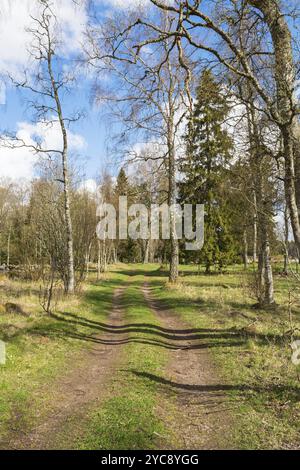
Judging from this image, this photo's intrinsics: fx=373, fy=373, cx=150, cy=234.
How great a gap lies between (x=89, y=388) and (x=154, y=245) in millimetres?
53649

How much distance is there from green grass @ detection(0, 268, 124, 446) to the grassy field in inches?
0.7

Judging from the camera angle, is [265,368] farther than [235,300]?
No

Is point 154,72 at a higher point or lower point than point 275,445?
higher

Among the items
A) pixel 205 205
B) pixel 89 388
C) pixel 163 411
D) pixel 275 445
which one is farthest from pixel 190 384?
pixel 205 205

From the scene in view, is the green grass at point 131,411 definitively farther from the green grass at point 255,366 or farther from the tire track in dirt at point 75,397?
the green grass at point 255,366

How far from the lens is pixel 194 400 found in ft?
19.8

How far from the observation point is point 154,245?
60188 mm

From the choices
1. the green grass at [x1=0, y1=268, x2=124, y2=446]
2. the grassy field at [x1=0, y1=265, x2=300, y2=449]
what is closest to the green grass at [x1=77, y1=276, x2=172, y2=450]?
the grassy field at [x1=0, y1=265, x2=300, y2=449]

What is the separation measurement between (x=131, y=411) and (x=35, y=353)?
11.7ft

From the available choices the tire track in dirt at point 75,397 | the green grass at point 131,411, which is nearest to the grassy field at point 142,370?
the green grass at point 131,411

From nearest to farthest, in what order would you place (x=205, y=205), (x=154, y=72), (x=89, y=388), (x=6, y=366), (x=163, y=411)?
1. (x=163, y=411)
2. (x=154, y=72)
3. (x=89, y=388)
4. (x=6, y=366)
5. (x=205, y=205)

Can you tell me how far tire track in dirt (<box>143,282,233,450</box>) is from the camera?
483cm
